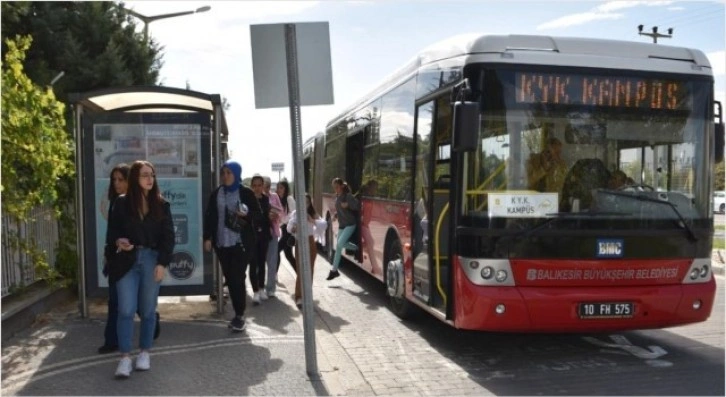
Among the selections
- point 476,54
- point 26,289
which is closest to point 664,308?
point 476,54

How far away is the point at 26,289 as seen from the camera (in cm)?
852

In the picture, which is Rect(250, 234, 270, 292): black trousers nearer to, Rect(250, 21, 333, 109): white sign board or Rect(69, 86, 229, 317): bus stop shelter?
Rect(69, 86, 229, 317): bus stop shelter

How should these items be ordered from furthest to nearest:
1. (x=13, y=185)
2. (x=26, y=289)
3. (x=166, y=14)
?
(x=166, y=14) < (x=26, y=289) < (x=13, y=185)

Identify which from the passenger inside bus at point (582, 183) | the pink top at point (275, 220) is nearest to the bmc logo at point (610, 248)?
the passenger inside bus at point (582, 183)

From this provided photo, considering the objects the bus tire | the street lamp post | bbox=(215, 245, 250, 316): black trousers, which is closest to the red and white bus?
the bus tire

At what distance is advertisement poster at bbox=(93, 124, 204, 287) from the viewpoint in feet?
27.6

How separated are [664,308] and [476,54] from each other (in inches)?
111

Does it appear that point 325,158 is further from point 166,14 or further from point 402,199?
point 166,14

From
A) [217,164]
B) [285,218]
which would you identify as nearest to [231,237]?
[217,164]

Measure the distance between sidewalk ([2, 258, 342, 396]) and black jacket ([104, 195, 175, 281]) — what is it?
0.89 m

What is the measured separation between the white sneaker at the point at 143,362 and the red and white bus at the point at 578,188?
270cm

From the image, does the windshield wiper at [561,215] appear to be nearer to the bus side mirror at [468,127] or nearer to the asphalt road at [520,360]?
the bus side mirror at [468,127]

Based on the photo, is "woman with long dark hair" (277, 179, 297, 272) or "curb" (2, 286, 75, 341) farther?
"woman with long dark hair" (277, 179, 297, 272)

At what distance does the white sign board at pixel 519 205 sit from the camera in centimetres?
649
